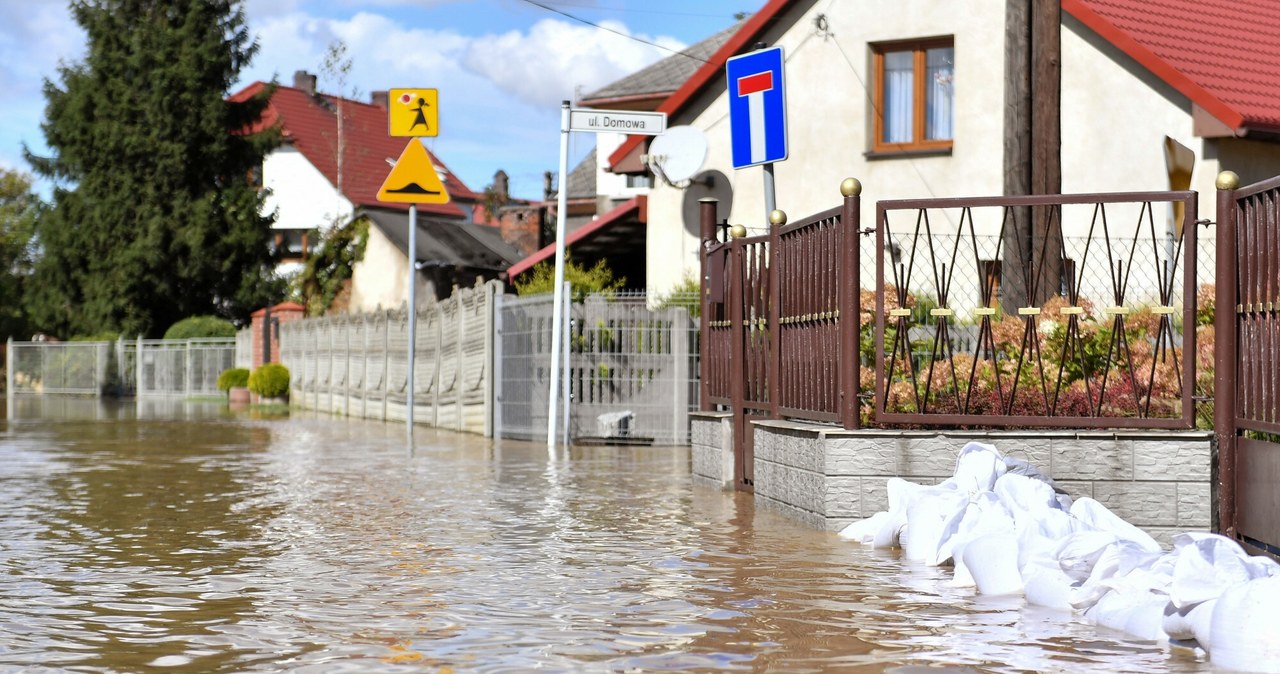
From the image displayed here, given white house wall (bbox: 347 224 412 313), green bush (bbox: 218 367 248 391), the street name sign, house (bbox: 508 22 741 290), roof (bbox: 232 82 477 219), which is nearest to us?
the street name sign

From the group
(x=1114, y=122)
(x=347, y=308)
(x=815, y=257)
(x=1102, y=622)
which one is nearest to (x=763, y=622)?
(x=1102, y=622)

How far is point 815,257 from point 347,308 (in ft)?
120

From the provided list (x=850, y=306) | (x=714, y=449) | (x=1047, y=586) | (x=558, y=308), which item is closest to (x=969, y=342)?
(x=850, y=306)

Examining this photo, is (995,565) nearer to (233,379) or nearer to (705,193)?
(705,193)

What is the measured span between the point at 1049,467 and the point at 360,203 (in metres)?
54.9

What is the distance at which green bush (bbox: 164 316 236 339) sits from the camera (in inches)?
1875

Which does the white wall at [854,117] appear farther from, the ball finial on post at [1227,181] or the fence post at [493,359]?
the ball finial on post at [1227,181]

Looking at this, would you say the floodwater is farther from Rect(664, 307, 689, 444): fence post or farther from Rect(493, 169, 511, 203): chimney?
Rect(493, 169, 511, 203): chimney

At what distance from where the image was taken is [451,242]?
51.6 m

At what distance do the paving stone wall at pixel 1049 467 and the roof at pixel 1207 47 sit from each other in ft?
37.4

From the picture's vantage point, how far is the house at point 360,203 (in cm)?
4662

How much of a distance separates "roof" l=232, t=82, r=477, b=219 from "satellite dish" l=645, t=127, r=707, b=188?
40228 mm

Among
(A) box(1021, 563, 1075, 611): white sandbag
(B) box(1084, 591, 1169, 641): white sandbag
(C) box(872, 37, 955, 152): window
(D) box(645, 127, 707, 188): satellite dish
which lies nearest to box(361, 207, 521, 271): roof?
(D) box(645, 127, 707, 188): satellite dish

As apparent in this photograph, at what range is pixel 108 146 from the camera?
2138 inches
